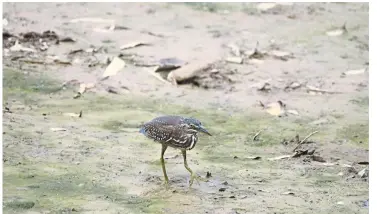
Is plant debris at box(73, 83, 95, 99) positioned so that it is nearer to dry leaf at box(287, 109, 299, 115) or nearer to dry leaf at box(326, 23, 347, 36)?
dry leaf at box(287, 109, 299, 115)

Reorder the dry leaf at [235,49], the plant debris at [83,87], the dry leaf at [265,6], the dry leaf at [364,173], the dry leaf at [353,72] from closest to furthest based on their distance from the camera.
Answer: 1. the dry leaf at [364,173]
2. the plant debris at [83,87]
3. the dry leaf at [353,72]
4. the dry leaf at [235,49]
5. the dry leaf at [265,6]

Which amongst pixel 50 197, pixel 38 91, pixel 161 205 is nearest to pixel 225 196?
pixel 161 205

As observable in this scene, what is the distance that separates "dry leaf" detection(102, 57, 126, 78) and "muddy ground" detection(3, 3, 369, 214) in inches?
3.2

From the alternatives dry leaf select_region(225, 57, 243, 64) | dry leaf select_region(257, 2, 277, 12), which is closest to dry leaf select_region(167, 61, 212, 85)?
dry leaf select_region(225, 57, 243, 64)

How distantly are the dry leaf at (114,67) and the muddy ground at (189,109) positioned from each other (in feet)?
0.26

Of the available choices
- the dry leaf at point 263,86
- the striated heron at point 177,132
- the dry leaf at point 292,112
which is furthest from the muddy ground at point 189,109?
the striated heron at point 177,132

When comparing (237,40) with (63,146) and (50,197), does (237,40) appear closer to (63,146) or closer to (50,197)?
(63,146)

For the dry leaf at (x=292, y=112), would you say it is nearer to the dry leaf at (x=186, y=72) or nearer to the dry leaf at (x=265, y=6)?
the dry leaf at (x=186, y=72)

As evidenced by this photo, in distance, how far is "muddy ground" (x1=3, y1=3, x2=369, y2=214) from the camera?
6410mm

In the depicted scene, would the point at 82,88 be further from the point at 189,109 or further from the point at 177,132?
the point at 177,132

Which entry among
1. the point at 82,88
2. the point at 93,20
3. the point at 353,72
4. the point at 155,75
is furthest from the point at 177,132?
the point at 93,20

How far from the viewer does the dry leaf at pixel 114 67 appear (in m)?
10.1

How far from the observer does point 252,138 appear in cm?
827

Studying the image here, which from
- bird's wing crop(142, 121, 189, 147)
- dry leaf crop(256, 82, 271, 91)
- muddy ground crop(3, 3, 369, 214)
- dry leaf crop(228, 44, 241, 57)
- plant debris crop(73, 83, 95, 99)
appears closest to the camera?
muddy ground crop(3, 3, 369, 214)
